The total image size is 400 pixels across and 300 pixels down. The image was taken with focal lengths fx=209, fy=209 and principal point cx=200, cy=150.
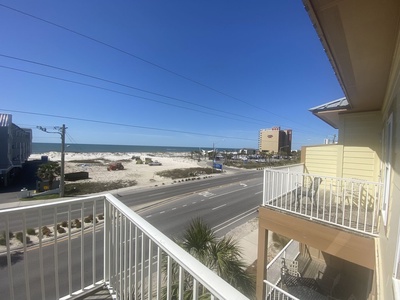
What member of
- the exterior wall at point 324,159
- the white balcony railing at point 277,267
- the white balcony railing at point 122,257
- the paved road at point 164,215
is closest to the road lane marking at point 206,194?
the paved road at point 164,215

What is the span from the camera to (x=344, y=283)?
262 inches

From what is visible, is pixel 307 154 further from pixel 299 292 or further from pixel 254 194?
pixel 254 194

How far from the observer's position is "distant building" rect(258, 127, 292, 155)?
96.8m

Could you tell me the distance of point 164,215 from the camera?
14227 mm

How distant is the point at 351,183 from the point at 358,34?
116 inches

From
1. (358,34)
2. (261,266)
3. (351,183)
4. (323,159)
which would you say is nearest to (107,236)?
(358,34)

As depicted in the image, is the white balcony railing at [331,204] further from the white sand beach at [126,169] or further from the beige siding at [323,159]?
the white sand beach at [126,169]

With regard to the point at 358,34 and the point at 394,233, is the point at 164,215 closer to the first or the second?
the point at 394,233

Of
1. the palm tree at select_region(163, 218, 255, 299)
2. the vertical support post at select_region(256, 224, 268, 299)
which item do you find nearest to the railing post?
the palm tree at select_region(163, 218, 255, 299)

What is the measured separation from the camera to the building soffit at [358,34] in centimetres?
184

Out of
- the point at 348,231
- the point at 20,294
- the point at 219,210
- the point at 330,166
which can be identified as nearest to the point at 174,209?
the point at 219,210

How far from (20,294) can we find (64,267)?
4.70 ft

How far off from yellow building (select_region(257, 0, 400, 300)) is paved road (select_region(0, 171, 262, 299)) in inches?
225

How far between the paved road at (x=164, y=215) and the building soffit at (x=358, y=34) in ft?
25.5
